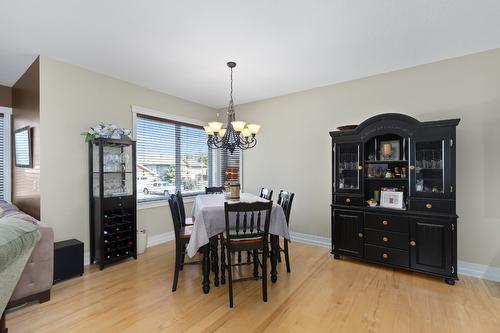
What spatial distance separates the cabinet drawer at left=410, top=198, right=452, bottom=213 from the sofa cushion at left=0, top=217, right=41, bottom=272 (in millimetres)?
3865

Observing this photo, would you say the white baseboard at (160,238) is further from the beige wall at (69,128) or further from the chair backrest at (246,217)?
the chair backrest at (246,217)

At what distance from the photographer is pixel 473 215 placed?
2.93m

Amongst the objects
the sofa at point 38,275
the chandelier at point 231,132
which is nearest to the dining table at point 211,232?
the chandelier at point 231,132

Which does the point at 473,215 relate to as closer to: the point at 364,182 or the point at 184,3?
the point at 364,182

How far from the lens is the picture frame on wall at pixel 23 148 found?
312 centimetres

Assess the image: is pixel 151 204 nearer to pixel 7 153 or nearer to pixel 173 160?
pixel 173 160

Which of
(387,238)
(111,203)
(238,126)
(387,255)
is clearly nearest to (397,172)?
(387,238)

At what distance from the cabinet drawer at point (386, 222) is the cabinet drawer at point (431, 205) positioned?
0.20 metres

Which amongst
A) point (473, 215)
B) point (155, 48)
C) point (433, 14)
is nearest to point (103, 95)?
point (155, 48)

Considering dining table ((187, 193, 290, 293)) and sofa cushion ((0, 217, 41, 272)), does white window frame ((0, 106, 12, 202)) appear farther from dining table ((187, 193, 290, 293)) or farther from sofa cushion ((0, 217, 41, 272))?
dining table ((187, 193, 290, 293))

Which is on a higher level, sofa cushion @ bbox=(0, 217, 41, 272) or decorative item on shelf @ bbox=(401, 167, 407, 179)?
decorative item on shelf @ bbox=(401, 167, 407, 179)

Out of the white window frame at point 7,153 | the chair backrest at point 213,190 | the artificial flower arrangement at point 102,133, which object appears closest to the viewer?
the artificial flower arrangement at point 102,133

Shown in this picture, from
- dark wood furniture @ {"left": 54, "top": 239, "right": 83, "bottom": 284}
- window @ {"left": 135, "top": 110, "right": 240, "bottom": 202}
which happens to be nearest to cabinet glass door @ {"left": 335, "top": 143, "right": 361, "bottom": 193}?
window @ {"left": 135, "top": 110, "right": 240, "bottom": 202}

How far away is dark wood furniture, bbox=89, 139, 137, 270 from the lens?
3172 mm
